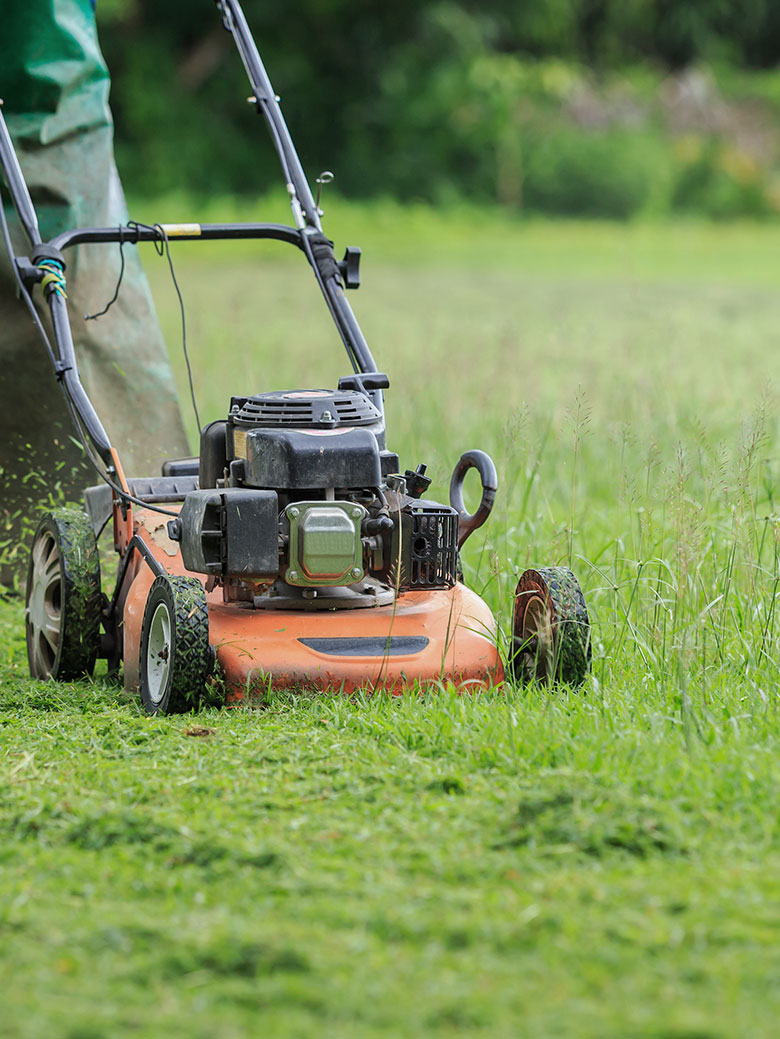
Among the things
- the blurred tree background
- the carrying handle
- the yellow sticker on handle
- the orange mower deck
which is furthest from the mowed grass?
the blurred tree background

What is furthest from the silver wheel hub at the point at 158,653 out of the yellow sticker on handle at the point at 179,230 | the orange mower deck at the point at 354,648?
the yellow sticker on handle at the point at 179,230

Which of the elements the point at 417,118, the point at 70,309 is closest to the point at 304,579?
the point at 70,309

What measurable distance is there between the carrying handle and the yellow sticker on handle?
908mm

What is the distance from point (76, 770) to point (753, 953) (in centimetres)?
134

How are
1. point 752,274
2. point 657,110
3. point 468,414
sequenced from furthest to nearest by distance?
point 657,110, point 752,274, point 468,414

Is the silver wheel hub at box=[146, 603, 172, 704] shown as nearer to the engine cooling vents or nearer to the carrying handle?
the engine cooling vents

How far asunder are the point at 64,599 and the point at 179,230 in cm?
95

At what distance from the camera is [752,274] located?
14.3 metres

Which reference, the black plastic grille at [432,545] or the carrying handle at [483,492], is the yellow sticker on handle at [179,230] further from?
the black plastic grille at [432,545]

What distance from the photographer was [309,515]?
320 cm

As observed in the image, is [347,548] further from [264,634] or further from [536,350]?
[536,350]

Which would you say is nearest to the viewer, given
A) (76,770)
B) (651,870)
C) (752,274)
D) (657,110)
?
(651,870)

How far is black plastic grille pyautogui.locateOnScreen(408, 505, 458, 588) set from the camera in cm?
333

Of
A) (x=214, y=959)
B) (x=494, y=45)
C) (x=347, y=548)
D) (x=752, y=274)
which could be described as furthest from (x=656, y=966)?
(x=494, y=45)
